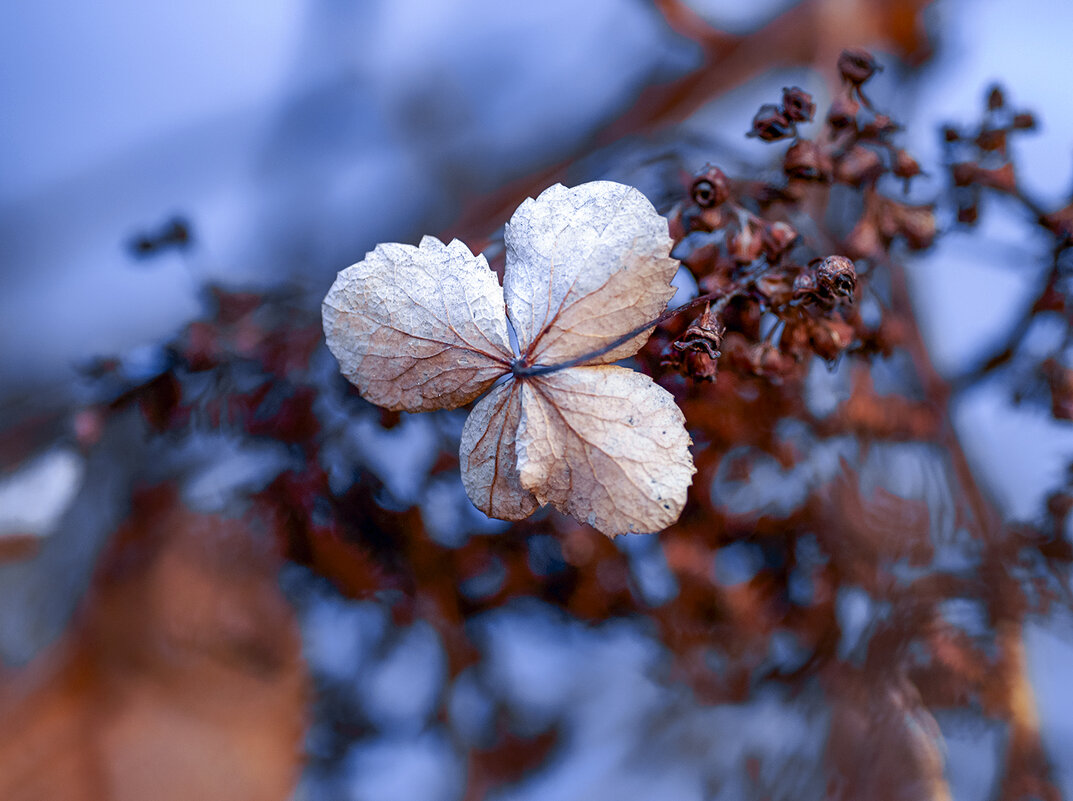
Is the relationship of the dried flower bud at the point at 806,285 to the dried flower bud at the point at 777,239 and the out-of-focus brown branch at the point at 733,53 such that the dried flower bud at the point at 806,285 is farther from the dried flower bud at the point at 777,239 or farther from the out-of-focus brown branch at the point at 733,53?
the out-of-focus brown branch at the point at 733,53

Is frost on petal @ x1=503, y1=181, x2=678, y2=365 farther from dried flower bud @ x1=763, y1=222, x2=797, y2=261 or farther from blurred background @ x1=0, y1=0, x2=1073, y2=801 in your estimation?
blurred background @ x1=0, y1=0, x2=1073, y2=801

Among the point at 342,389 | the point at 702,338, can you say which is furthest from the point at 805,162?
the point at 342,389

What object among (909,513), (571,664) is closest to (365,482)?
(571,664)

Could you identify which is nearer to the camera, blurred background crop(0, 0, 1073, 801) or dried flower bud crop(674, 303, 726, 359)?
dried flower bud crop(674, 303, 726, 359)

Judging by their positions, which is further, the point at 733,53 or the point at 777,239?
the point at 733,53

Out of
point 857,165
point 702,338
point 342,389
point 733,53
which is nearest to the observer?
point 702,338

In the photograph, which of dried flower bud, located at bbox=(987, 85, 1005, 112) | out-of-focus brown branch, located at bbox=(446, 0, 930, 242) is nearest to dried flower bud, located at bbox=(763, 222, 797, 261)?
dried flower bud, located at bbox=(987, 85, 1005, 112)

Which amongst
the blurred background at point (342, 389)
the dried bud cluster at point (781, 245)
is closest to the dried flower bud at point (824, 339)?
the dried bud cluster at point (781, 245)

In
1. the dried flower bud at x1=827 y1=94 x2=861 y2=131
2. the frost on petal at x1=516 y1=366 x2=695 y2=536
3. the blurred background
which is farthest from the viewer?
the blurred background

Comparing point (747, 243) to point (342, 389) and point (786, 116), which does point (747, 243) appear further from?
point (342, 389)
